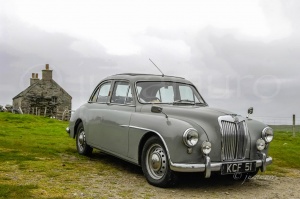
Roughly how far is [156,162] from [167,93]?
5.97 feet

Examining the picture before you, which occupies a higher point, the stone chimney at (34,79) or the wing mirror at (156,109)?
the stone chimney at (34,79)

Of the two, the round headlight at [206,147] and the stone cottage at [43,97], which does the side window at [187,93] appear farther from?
the stone cottage at [43,97]

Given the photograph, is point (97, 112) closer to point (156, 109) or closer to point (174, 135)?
point (156, 109)

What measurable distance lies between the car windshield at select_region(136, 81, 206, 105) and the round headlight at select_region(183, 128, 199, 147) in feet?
5.03

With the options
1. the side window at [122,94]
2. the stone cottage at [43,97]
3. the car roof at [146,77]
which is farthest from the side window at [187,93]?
the stone cottage at [43,97]

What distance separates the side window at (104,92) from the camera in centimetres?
862

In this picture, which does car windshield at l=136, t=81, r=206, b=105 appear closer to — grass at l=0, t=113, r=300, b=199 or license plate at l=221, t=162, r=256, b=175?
grass at l=0, t=113, r=300, b=199

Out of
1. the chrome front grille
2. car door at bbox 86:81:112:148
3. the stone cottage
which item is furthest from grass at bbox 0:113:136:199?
the stone cottage

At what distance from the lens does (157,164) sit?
6398 millimetres

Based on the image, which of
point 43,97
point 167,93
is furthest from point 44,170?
point 43,97

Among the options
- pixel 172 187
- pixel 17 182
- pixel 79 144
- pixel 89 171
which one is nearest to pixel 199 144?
pixel 172 187

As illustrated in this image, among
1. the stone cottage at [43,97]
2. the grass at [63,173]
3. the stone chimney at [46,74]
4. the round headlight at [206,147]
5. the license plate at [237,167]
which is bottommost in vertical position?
the grass at [63,173]

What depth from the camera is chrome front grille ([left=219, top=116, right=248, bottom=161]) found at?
20.5 ft

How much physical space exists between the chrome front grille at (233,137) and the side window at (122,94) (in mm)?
2120
